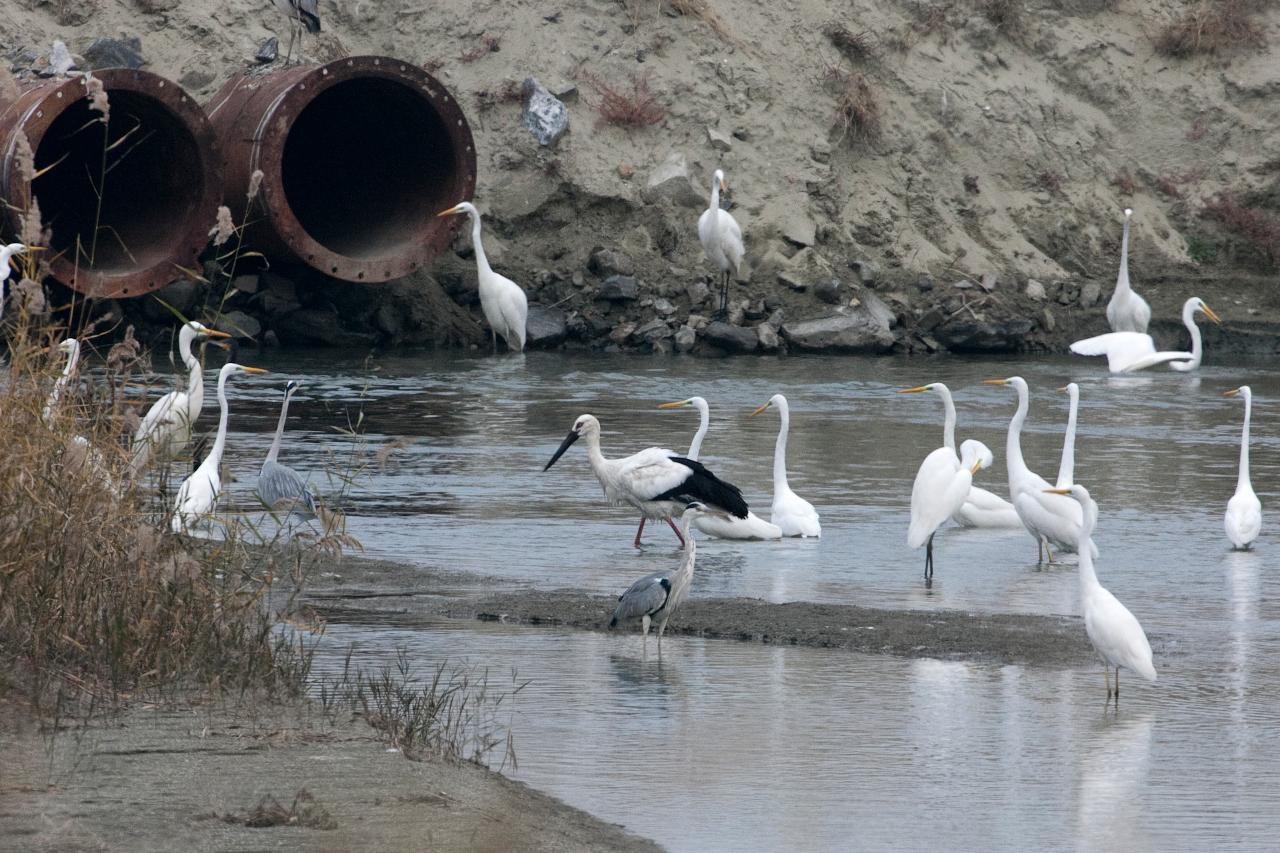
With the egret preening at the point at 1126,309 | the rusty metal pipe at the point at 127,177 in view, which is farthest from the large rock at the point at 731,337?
the rusty metal pipe at the point at 127,177

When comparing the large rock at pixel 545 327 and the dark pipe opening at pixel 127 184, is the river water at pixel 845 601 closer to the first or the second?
the dark pipe opening at pixel 127 184

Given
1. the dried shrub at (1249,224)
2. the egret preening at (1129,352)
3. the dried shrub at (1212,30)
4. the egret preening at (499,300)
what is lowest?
the egret preening at (1129,352)

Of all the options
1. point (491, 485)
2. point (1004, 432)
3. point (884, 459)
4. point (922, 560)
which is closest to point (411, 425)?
point (491, 485)

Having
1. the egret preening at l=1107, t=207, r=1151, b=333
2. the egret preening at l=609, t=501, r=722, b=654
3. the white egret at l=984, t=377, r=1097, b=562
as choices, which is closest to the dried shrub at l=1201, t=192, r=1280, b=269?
the egret preening at l=1107, t=207, r=1151, b=333

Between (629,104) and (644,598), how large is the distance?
16453 mm

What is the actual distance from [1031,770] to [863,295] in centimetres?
1648

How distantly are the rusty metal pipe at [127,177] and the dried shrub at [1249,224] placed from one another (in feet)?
44.1

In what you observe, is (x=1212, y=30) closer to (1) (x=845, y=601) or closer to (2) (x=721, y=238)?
(2) (x=721, y=238)

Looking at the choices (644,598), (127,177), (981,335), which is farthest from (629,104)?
(644,598)

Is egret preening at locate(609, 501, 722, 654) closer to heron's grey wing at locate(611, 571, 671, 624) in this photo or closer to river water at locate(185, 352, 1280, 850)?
heron's grey wing at locate(611, 571, 671, 624)

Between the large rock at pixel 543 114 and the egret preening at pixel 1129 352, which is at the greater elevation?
the large rock at pixel 543 114

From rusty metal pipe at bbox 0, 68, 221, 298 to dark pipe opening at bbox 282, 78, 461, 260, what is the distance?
2226mm

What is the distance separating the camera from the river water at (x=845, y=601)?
19.4 feet

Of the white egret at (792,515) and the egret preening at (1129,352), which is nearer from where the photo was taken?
the white egret at (792,515)
